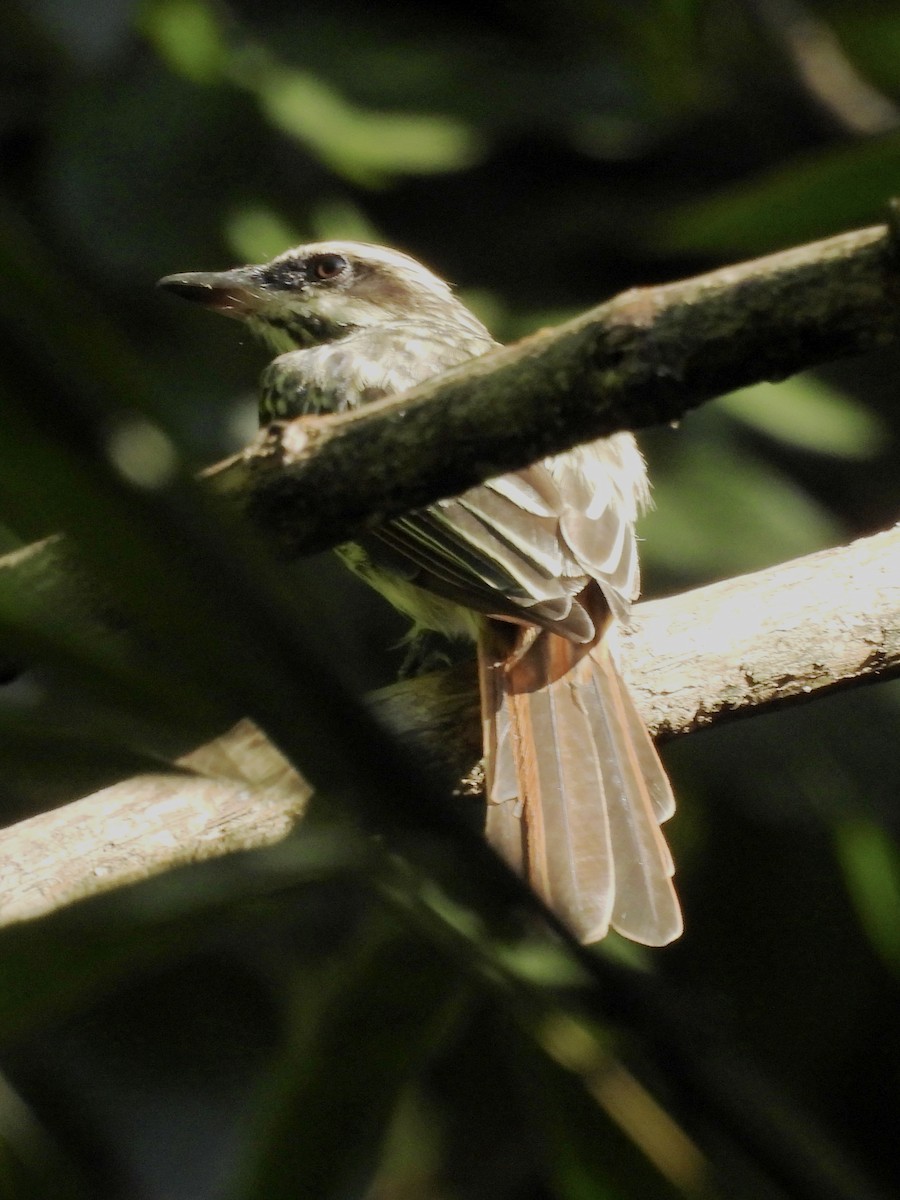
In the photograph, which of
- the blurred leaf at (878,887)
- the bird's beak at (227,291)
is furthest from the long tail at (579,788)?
the bird's beak at (227,291)

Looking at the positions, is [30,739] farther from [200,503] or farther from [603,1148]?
[603,1148]

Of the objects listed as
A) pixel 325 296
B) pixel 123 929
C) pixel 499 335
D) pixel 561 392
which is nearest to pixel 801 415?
pixel 499 335

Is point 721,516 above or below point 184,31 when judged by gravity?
below

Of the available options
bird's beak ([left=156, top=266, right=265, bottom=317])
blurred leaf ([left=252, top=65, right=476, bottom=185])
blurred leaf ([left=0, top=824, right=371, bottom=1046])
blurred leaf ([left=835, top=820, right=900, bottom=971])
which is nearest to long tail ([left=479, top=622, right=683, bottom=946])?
blurred leaf ([left=835, top=820, right=900, bottom=971])

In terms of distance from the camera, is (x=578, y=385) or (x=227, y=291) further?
(x=227, y=291)

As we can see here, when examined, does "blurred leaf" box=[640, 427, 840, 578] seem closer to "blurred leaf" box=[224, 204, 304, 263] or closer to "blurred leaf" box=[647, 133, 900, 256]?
"blurred leaf" box=[224, 204, 304, 263]

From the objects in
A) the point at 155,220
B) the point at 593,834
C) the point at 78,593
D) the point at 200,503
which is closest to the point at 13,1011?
the point at 200,503

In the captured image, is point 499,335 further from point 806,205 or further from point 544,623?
point 806,205
